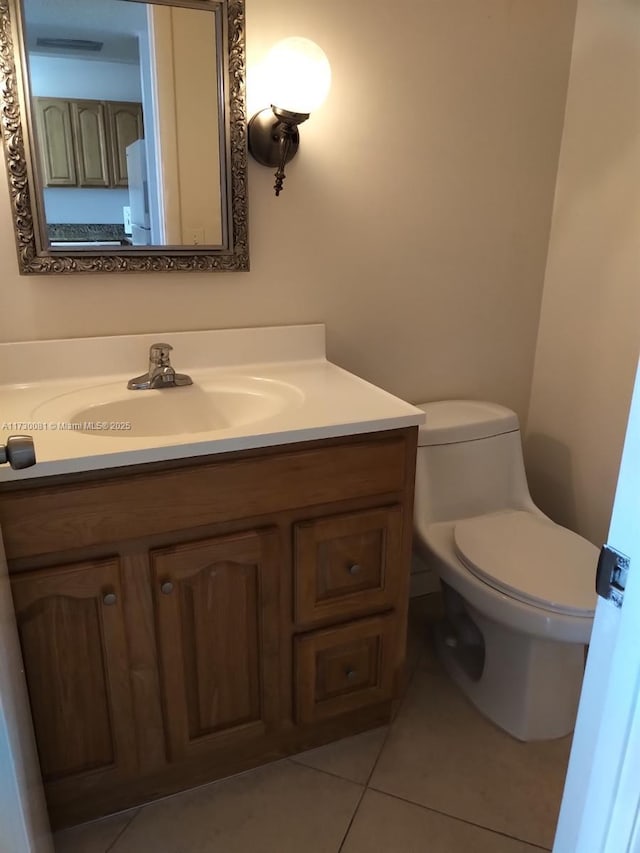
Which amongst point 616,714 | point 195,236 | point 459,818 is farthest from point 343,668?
point 195,236

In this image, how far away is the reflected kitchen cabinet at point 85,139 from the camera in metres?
1.36

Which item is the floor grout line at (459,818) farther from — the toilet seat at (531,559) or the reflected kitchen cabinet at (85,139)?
the reflected kitchen cabinet at (85,139)

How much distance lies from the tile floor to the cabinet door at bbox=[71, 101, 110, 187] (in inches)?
54.7

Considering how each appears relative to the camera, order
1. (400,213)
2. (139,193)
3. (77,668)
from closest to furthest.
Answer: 1. (77,668)
2. (139,193)
3. (400,213)

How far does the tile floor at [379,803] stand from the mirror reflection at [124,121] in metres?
1.27

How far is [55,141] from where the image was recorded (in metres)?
1.36

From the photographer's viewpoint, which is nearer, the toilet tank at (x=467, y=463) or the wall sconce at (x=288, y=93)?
the wall sconce at (x=288, y=93)

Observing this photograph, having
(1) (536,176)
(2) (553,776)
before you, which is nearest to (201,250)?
Result: (1) (536,176)

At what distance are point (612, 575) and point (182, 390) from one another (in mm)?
1073

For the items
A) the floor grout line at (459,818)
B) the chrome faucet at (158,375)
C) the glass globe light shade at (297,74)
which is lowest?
the floor grout line at (459,818)

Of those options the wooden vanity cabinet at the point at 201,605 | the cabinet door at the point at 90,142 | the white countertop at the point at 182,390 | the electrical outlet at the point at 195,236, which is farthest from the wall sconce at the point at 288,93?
the wooden vanity cabinet at the point at 201,605

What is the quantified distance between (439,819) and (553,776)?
1.03 ft

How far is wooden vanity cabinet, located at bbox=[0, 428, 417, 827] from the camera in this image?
1.16 metres

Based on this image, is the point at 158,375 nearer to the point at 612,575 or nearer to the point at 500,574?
the point at 500,574
